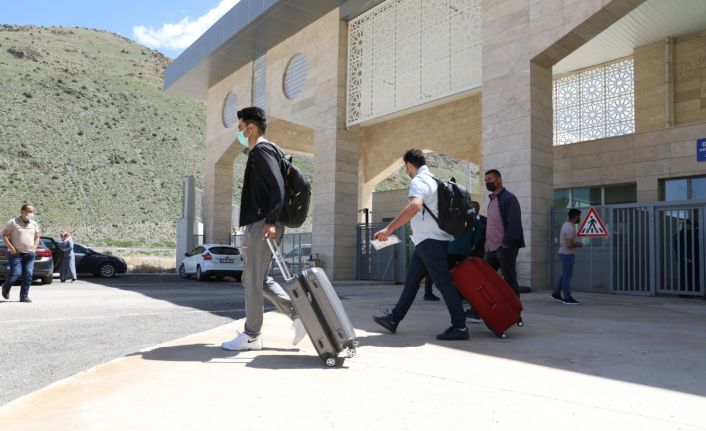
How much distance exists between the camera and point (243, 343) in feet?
13.8

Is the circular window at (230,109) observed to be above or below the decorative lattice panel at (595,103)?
above

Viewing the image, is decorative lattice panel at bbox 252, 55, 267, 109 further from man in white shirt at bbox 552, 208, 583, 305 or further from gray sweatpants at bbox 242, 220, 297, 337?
gray sweatpants at bbox 242, 220, 297, 337

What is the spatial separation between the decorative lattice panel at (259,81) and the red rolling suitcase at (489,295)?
16209 millimetres

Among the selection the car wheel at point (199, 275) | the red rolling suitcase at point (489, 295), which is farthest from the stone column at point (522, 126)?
the car wheel at point (199, 275)

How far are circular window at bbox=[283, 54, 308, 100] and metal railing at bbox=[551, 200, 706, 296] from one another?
10.0 metres

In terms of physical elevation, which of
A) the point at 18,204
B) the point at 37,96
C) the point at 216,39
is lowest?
the point at 18,204

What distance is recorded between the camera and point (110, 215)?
1976 inches

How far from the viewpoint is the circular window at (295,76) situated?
18297 mm

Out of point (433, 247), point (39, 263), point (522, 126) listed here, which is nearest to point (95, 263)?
point (39, 263)

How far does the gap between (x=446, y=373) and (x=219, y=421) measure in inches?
62.0

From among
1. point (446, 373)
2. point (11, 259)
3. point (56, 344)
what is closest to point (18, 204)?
point (11, 259)

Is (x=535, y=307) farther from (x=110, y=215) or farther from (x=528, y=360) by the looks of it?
(x=110, y=215)

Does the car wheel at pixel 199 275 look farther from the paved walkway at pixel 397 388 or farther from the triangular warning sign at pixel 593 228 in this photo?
the paved walkway at pixel 397 388

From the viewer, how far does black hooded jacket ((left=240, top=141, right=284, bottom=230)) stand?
13.2 ft
